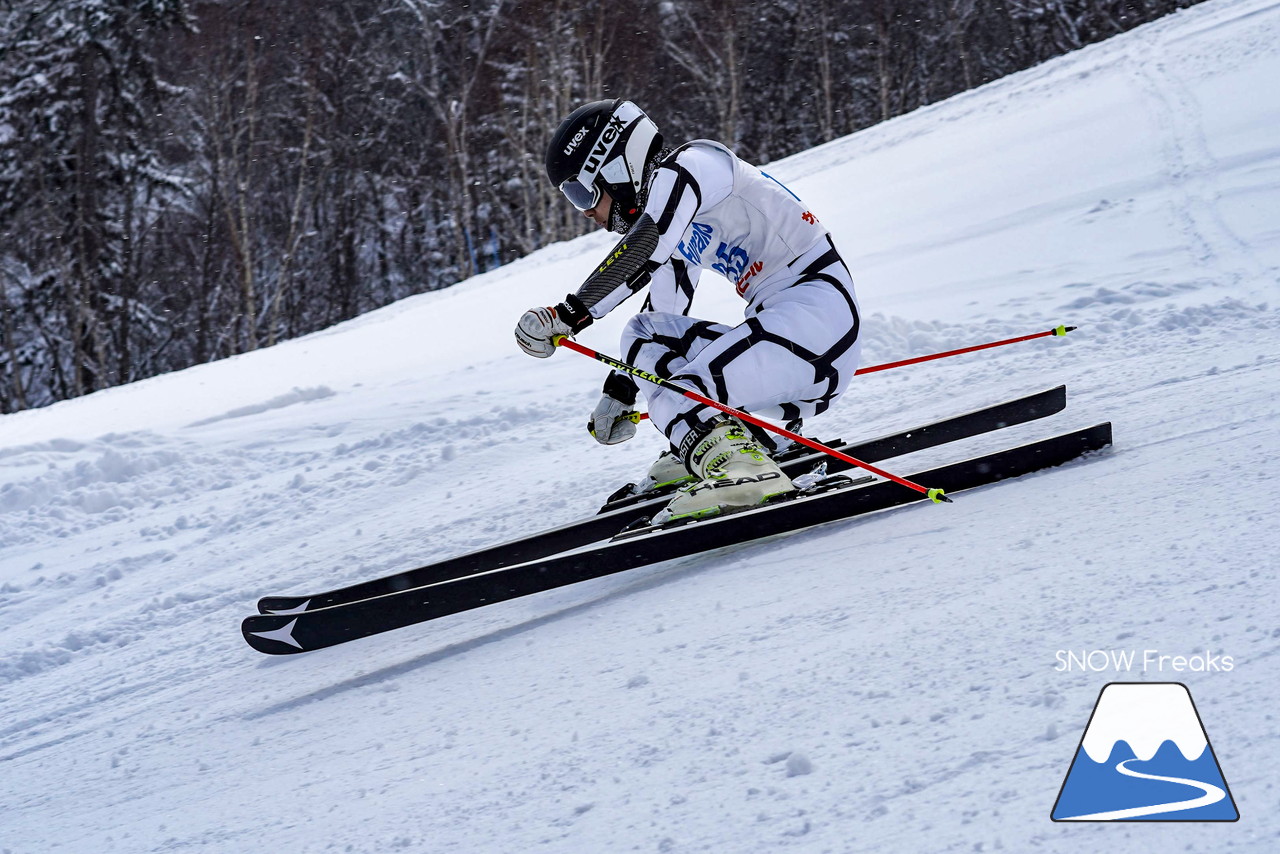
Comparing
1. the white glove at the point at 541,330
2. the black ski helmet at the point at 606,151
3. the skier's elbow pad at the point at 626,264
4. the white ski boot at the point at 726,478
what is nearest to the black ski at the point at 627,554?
the white ski boot at the point at 726,478

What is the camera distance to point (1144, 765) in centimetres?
150

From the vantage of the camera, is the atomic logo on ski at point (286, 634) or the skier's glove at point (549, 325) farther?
the skier's glove at point (549, 325)

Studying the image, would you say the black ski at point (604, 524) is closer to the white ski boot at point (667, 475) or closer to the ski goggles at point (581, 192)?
the white ski boot at point (667, 475)

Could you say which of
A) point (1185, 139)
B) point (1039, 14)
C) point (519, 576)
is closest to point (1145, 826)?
point (519, 576)

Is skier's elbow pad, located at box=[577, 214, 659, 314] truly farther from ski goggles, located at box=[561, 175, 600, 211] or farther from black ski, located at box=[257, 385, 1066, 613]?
black ski, located at box=[257, 385, 1066, 613]

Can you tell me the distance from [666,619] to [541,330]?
3.25 ft

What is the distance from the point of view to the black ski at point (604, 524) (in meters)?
3.06

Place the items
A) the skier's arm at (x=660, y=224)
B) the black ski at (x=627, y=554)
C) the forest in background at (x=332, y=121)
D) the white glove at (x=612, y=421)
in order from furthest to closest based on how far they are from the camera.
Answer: the forest in background at (x=332, y=121) → the white glove at (x=612, y=421) → the skier's arm at (x=660, y=224) → the black ski at (x=627, y=554)

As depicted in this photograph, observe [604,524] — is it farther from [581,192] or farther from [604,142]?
[604,142]

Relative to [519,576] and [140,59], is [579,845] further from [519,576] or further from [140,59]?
[140,59]

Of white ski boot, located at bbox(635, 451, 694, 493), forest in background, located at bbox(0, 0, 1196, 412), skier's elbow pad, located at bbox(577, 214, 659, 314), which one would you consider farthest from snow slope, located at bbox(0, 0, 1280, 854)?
forest in background, located at bbox(0, 0, 1196, 412)

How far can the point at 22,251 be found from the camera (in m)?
18.9

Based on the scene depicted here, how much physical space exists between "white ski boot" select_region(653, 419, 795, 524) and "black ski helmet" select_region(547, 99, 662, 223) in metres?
0.81

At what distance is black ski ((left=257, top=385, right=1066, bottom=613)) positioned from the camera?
3059 millimetres
